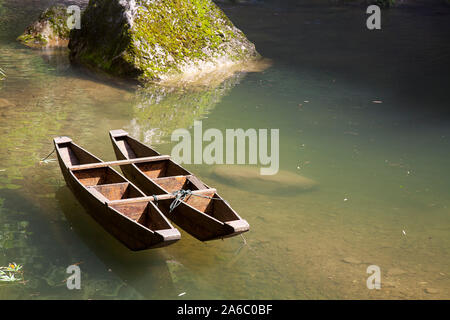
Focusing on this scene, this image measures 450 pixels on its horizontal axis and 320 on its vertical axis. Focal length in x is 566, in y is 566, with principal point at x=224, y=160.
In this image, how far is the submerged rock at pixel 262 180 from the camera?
6.64 meters

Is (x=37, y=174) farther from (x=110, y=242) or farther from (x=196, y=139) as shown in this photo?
(x=196, y=139)

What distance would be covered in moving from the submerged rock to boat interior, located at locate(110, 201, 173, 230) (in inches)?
65.3

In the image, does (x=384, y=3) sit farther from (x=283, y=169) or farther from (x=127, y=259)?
(x=127, y=259)

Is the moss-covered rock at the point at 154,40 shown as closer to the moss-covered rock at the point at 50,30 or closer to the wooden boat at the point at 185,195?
the moss-covered rock at the point at 50,30

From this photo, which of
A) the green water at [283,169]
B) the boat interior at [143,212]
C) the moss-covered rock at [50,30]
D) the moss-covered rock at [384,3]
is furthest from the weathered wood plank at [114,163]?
the moss-covered rock at [384,3]

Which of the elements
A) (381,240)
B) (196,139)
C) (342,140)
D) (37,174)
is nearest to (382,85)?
(342,140)

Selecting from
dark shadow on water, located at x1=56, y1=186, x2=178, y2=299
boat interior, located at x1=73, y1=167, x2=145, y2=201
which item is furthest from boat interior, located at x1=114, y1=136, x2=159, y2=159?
dark shadow on water, located at x1=56, y1=186, x2=178, y2=299

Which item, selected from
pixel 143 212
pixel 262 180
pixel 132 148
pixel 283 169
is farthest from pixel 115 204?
pixel 283 169

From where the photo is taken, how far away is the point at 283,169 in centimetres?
718

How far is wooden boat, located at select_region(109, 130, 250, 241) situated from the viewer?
4975 millimetres

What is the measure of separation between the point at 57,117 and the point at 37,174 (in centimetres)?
Answer: 213

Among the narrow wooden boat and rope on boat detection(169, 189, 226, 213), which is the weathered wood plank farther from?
rope on boat detection(169, 189, 226, 213)
